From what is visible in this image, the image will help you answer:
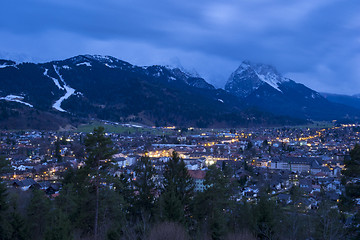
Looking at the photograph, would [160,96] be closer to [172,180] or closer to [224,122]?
[224,122]

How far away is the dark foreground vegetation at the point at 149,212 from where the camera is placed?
12133 mm

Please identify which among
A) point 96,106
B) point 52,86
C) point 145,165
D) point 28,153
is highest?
point 52,86

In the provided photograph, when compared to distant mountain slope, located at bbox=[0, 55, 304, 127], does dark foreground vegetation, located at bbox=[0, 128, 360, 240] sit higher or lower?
lower

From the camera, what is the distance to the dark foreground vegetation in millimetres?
12133

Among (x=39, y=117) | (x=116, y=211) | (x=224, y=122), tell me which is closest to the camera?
(x=116, y=211)

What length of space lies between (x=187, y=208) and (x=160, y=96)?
174 metres

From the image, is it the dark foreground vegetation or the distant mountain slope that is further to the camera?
the distant mountain slope

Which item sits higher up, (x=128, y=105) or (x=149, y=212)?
(x=128, y=105)

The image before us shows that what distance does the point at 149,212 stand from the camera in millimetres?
16500

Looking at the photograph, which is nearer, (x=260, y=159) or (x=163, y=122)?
(x=260, y=159)

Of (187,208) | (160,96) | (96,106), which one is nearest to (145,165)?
(187,208)

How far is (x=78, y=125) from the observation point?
121625 millimetres

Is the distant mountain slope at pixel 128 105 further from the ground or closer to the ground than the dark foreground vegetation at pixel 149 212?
further from the ground

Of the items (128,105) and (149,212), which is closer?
(149,212)
